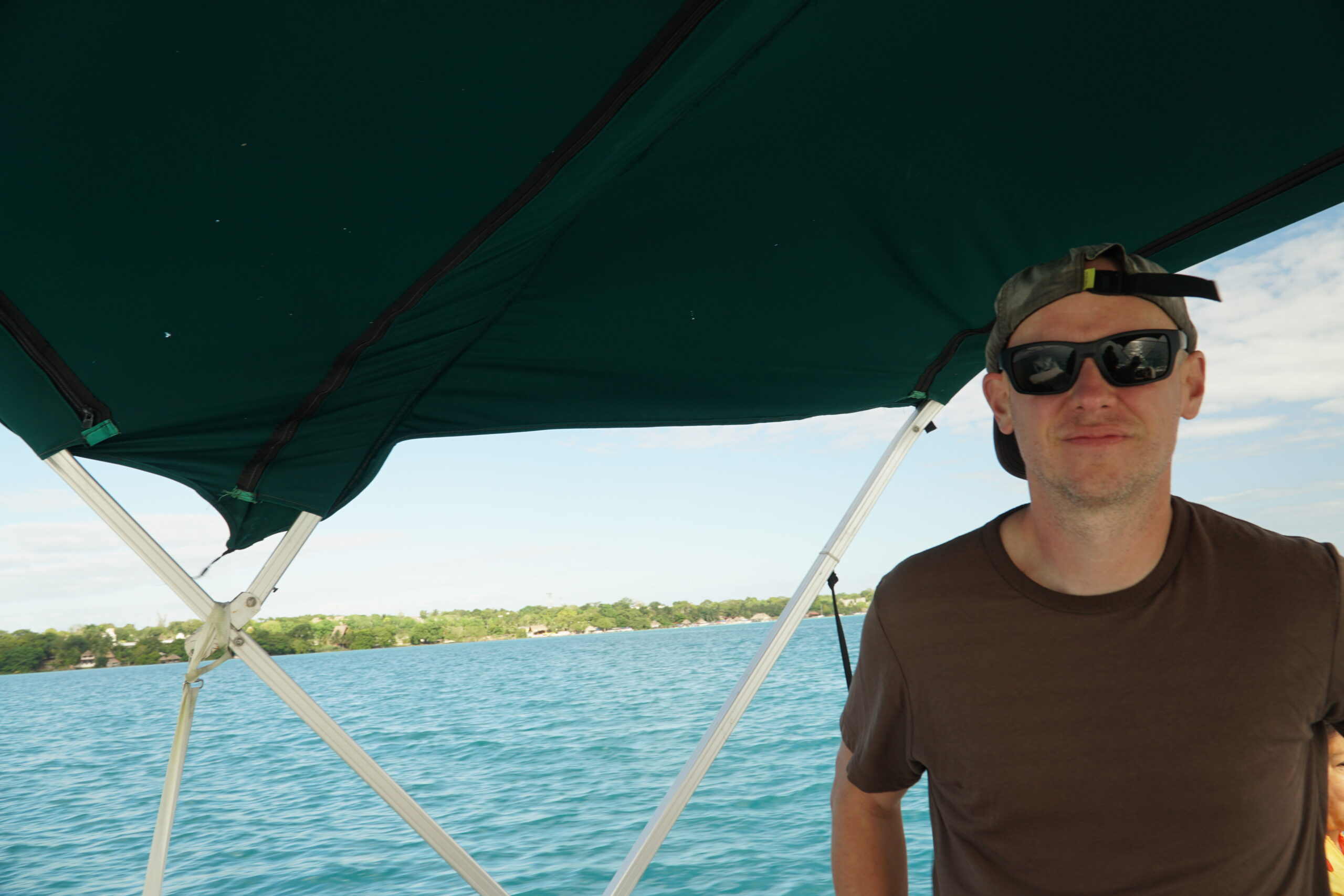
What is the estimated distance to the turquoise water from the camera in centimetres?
1203

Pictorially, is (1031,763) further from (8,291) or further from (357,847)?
(357,847)

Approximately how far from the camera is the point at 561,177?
45.3 inches

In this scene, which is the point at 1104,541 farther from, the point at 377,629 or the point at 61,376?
the point at 377,629

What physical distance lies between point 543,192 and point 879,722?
86 cm

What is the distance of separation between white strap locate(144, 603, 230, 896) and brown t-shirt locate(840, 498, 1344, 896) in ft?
4.24

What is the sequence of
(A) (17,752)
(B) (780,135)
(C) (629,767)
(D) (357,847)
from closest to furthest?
(B) (780,135) < (D) (357,847) < (C) (629,767) < (A) (17,752)

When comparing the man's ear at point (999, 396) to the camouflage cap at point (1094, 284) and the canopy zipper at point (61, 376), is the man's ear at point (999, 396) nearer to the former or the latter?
the camouflage cap at point (1094, 284)

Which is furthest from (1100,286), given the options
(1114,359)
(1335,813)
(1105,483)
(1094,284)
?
(1335,813)

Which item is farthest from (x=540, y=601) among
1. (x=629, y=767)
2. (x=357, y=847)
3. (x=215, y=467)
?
(x=215, y=467)

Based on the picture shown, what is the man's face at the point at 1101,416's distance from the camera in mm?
1068

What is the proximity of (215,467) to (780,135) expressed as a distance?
1118mm

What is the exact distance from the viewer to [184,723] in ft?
5.29

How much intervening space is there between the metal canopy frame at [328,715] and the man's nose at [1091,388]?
1.06 meters

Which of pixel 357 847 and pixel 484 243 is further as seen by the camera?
pixel 357 847
